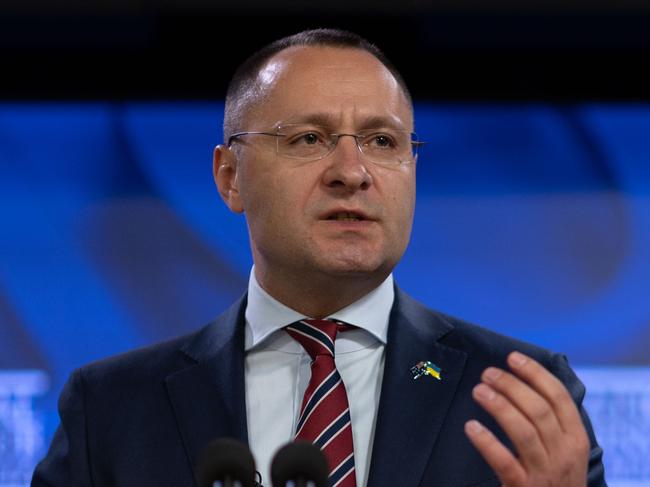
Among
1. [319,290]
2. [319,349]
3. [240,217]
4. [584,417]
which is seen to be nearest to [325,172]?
[319,290]

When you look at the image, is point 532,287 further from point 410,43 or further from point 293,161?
point 293,161

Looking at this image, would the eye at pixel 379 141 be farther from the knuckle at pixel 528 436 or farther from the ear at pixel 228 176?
the knuckle at pixel 528 436

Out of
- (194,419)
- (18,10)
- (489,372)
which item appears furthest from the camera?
(18,10)

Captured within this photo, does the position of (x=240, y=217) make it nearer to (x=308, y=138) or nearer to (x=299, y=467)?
(x=308, y=138)

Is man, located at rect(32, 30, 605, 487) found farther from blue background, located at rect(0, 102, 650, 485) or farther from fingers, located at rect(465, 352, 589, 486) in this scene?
blue background, located at rect(0, 102, 650, 485)

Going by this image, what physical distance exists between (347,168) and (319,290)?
310 mm

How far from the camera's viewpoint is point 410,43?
4004 millimetres

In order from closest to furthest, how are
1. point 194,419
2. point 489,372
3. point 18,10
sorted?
1. point 489,372
2. point 194,419
3. point 18,10

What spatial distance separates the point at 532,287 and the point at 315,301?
1.77m

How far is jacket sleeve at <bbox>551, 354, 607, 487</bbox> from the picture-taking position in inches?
85.6

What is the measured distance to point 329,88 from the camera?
2.39m

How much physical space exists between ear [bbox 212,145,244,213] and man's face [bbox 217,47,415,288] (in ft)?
0.26

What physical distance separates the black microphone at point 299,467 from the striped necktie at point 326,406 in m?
0.69

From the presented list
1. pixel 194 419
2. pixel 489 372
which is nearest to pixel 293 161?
pixel 194 419
